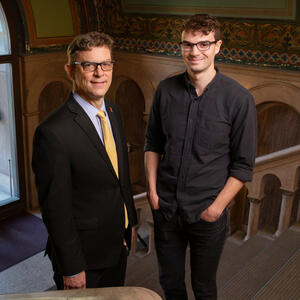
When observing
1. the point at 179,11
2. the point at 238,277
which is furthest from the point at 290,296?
the point at 179,11

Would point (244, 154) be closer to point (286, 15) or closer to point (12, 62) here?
point (286, 15)

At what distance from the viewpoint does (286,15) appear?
5480mm

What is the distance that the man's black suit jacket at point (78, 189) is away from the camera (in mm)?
1943

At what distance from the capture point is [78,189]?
2.10 metres

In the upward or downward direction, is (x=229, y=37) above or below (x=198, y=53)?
above

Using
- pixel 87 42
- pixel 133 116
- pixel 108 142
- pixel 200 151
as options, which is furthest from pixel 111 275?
pixel 133 116

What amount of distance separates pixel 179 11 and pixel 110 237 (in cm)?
506

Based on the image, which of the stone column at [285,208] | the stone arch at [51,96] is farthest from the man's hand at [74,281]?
the stone arch at [51,96]

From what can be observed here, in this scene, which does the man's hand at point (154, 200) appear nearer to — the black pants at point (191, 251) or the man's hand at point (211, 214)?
the black pants at point (191, 251)

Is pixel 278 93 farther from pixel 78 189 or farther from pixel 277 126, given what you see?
pixel 78 189

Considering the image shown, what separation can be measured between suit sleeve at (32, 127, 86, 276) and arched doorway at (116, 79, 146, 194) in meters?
6.41

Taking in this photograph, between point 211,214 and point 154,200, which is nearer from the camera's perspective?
point 211,214

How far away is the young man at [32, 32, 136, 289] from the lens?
1958 millimetres

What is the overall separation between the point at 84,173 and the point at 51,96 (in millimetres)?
6429
